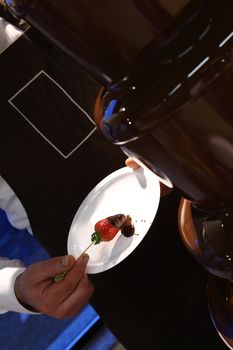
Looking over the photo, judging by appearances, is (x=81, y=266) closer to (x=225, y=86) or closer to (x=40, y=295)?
(x=40, y=295)

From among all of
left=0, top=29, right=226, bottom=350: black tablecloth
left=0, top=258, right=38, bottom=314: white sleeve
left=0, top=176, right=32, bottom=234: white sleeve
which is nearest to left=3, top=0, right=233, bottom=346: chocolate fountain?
left=0, top=29, right=226, bottom=350: black tablecloth

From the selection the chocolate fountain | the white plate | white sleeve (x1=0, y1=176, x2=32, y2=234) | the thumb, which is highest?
the chocolate fountain

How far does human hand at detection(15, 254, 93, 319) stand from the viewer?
3.07 feet

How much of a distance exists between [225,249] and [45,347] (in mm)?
1990

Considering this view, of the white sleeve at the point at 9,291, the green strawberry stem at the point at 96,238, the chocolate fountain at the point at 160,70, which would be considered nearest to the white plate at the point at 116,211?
the green strawberry stem at the point at 96,238

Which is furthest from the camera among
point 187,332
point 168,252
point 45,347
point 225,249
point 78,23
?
point 45,347

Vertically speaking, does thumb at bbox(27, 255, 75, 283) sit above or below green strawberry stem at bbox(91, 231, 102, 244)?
above

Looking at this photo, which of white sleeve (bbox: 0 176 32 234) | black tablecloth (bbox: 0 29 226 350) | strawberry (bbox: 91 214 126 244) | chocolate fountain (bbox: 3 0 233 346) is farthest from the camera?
white sleeve (bbox: 0 176 32 234)

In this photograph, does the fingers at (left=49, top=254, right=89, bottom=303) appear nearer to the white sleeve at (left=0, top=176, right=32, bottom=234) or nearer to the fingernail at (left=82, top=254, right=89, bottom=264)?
the fingernail at (left=82, top=254, right=89, bottom=264)

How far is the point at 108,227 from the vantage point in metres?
1.00

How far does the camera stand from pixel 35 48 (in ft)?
4.50

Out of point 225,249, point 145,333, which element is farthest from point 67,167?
point 225,249

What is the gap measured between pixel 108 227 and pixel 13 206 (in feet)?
1.37

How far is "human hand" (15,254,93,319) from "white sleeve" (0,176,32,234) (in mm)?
277
